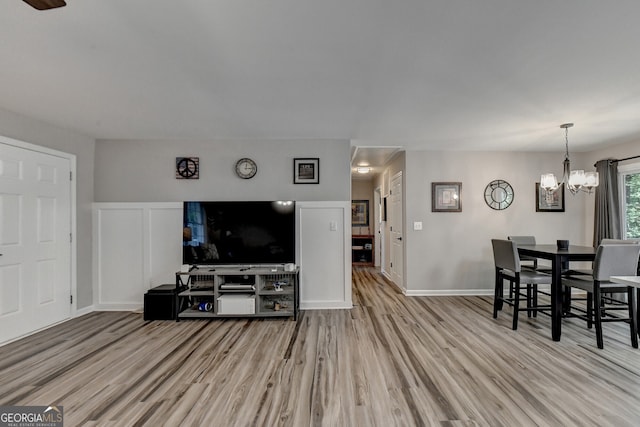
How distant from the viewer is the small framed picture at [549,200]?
16.3 feet

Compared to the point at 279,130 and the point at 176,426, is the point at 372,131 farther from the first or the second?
the point at 176,426

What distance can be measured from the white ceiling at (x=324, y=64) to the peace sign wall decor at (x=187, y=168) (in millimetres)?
624

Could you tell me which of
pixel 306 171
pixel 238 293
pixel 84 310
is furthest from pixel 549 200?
pixel 84 310

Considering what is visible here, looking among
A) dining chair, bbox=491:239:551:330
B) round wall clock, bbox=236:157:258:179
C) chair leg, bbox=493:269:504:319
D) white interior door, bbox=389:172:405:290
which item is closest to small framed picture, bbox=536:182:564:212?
dining chair, bbox=491:239:551:330

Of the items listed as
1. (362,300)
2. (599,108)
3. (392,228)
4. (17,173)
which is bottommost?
(362,300)

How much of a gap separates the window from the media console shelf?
4.85m

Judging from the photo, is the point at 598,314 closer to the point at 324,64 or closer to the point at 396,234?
the point at 396,234

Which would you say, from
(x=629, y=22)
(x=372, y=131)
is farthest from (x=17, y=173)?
(x=629, y=22)

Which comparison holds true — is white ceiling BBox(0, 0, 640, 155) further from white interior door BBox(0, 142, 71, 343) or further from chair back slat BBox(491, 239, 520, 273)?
chair back slat BBox(491, 239, 520, 273)

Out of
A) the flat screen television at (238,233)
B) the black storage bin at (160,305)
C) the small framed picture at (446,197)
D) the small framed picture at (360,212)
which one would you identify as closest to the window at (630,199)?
the small framed picture at (446,197)

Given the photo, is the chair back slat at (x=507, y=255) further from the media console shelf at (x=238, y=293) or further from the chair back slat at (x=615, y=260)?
the media console shelf at (x=238, y=293)

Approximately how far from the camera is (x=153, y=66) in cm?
222

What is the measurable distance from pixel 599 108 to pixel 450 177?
82.6 inches

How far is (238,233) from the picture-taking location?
12.7 ft
